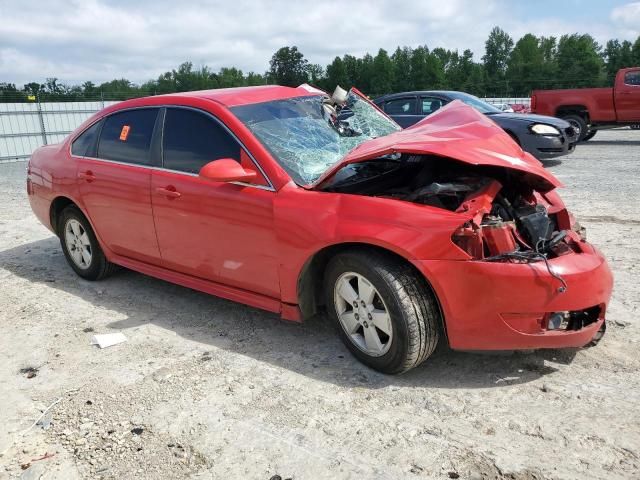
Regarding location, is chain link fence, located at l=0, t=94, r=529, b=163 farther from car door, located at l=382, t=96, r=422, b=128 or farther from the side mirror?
the side mirror

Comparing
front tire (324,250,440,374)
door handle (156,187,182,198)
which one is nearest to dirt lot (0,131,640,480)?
front tire (324,250,440,374)

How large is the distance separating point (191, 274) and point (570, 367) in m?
2.66

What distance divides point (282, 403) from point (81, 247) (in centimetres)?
310

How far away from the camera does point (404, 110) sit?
37.4ft

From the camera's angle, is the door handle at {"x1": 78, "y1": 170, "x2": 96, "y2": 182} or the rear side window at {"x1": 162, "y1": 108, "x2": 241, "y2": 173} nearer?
the rear side window at {"x1": 162, "y1": 108, "x2": 241, "y2": 173}

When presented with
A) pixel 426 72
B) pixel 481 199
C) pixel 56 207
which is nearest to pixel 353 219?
pixel 481 199

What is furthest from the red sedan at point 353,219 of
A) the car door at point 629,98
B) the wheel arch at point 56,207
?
the car door at point 629,98

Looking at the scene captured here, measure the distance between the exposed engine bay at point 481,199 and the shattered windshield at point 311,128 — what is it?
0.26 m

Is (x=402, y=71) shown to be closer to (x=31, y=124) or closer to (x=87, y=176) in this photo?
(x=31, y=124)

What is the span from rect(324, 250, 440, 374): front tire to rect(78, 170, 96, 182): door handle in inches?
101

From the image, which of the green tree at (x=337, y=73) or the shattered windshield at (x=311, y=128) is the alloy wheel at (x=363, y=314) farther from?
the green tree at (x=337, y=73)

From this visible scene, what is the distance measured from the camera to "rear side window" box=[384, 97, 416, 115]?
1128 centimetres

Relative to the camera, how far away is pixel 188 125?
13.2 feet

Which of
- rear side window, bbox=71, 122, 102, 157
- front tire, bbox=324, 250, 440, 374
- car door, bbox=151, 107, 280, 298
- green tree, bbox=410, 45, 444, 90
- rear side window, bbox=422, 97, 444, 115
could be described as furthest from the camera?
green tree, bbox=410, 45, 444, 90
